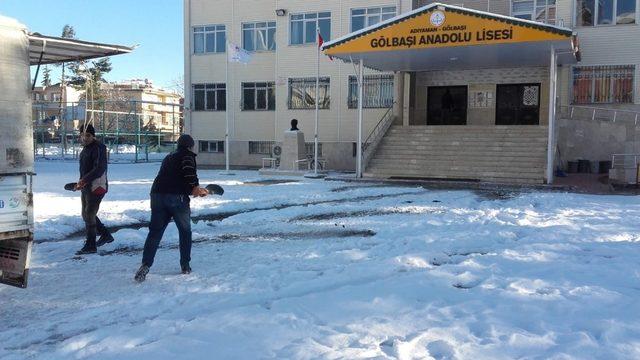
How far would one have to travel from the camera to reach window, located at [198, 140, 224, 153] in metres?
30.6

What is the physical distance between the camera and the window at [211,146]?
30.6 metres

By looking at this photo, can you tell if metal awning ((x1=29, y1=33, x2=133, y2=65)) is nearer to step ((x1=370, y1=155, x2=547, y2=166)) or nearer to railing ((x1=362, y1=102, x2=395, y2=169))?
railing ((x1=362, y1=102, x2=395, y2=169))

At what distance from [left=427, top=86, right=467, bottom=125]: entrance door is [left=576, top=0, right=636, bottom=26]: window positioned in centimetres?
556

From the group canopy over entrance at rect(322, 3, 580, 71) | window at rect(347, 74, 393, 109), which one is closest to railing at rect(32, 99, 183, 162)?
canopy over entrance at rect(322, 3, 580, 71)

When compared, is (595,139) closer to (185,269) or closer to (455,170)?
(455,170)

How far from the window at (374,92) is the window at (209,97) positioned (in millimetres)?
7345

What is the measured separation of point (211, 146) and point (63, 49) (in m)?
24.7

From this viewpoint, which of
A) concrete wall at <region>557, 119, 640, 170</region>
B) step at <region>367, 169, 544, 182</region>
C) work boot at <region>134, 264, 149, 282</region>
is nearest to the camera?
work boot at <region>134, 264, 149, 282</region>

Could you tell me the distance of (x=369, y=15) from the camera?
1045 inches

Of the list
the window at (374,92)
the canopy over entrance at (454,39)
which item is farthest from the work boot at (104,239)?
the window at (374,92)

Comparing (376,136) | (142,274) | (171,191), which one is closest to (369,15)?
(376,136)

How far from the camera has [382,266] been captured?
727 cm

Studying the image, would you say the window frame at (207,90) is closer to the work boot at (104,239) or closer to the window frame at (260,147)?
the window frame at (260,147)

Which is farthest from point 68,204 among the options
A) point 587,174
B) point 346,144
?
point 587,174
